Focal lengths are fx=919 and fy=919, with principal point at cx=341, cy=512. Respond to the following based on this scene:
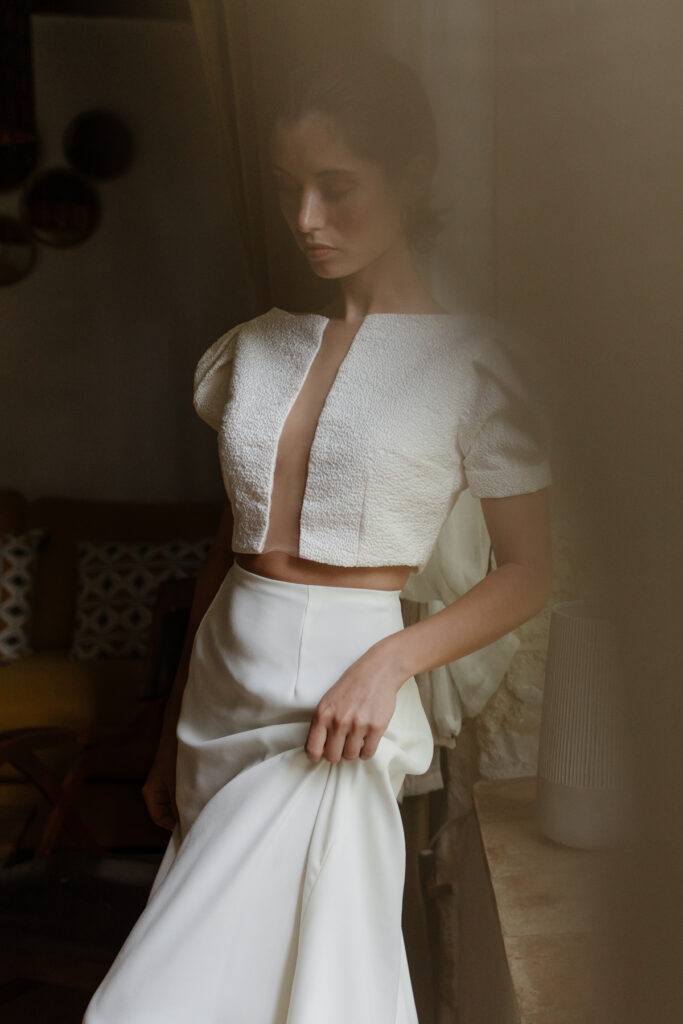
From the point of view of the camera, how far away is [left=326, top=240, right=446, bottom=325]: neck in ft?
2.67

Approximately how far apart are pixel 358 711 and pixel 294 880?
158mm

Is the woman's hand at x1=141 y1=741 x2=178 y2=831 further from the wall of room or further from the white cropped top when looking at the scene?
the wall of room

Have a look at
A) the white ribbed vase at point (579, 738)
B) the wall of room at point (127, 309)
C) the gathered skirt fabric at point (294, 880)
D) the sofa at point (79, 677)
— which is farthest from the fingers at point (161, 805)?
the wall of room at point (127, 309)

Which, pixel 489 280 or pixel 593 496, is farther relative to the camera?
pixel 489 280

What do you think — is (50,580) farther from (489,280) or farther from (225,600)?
(489,280)

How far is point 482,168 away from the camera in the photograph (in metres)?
0.65

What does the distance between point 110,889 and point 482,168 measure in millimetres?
1528

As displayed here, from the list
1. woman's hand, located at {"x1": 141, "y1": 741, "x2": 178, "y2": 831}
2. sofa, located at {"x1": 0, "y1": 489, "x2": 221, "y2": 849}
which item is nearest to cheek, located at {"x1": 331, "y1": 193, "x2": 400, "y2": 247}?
woman's hand, located at {"x1": 141, "y1": 741, "x2": 178, "y2": 831}

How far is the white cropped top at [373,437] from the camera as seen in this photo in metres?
0.74

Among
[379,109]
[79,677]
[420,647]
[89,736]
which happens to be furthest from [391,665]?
[79,677]

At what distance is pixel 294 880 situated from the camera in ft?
2.59

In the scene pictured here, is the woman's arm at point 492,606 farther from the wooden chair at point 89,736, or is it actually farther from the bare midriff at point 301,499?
the wooden chair at point 89,736

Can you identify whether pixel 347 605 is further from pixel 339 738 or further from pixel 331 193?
pixel 331 193

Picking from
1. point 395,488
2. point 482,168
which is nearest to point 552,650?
point 395,488
